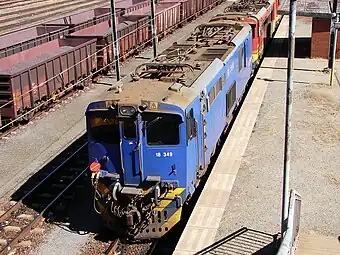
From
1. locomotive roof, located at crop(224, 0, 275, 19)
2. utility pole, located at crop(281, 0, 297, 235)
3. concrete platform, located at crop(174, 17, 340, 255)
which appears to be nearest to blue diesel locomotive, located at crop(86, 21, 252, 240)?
concrete platform, located at crop(174, 17, 340, 255)

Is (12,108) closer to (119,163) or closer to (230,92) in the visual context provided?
(230,92)

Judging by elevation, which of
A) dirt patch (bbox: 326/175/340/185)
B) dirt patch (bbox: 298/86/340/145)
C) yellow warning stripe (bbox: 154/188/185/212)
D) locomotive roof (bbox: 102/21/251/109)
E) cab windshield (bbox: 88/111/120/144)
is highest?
locomotive roof (bbox: 102/21/251/109)

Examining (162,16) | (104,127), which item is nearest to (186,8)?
(162,16)

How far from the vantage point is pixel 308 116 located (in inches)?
727

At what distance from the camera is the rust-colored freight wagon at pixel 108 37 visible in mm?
26047

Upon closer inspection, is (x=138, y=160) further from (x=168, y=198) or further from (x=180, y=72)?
(x=180, y=72)

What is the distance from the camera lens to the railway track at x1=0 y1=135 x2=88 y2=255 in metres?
11.7

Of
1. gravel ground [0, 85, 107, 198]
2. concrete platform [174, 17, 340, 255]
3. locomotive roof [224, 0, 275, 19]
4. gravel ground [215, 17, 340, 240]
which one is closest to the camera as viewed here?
concrete platform [174, 17, 340, 255]

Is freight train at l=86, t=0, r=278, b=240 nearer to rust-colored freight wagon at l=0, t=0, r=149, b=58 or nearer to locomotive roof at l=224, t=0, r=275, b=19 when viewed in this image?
locomotive roof at l=224, t=0, r=275, b=19

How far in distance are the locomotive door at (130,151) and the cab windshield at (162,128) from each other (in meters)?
0.22

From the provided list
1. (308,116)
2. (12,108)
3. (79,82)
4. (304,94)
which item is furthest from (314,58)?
(12,108)

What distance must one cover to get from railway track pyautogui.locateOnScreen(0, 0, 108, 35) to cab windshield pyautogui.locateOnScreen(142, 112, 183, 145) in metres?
28.7

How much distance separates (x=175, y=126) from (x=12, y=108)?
10614 mm

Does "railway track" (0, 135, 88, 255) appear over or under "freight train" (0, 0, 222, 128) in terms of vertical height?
under
